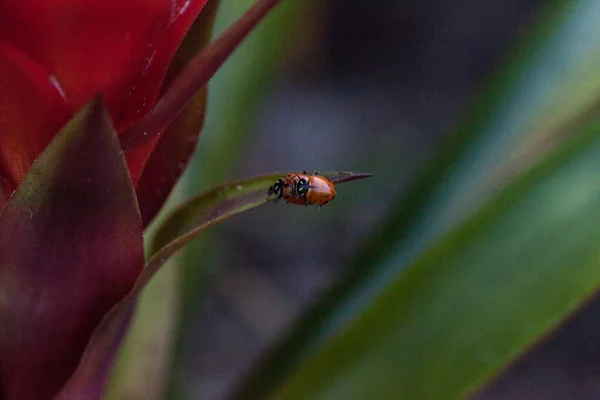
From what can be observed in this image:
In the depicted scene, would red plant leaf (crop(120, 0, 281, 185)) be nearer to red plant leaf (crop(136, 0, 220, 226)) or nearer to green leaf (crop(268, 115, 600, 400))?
red plant leaf (crop(136, 0, 220, 226))

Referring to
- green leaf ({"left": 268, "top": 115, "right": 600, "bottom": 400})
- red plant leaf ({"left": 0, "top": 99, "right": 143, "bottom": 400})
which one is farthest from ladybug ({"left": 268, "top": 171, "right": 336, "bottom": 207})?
red plant leaf ({"left": 0, "top": 99, "right": 143, "bottom": 400})

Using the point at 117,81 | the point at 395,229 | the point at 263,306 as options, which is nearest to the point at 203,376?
the point at 263,306

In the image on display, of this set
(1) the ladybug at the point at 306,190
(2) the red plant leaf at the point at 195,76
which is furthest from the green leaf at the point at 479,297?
(2) the red plant leaf at the point at 195,76

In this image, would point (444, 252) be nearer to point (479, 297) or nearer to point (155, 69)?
point (479, 297)

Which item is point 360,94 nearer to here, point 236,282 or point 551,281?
point 236,282

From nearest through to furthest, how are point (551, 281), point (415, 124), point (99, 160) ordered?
1. point (99, 160)
2. point (551, 281)
3. point (415, 124)

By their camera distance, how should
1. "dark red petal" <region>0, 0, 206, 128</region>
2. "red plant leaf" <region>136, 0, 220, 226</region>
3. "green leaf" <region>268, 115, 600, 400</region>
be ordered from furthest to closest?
1. "green leaf" <region>268, 115, 600, 400</region>
2. "red plant leaf" <region>136, 0, 220, 226</region>
3. "dark red petal" <region>0, 0, 206, 128</region>
